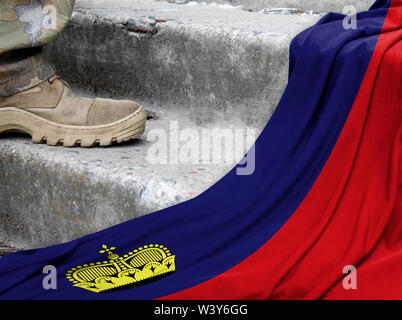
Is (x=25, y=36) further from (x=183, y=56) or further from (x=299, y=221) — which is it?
(x=299, y=221)

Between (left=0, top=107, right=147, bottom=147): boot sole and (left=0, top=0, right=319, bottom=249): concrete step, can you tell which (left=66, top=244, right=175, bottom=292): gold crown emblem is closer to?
(left=0, top=0, right=319, bottom=249): concrete step

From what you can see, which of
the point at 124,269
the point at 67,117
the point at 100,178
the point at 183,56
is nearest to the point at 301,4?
the point at 183,56

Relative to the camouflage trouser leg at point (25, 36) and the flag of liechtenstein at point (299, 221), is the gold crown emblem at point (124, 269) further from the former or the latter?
the camouflage trouser leg at point (25, 36)

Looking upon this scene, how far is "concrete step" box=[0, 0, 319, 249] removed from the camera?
4.14 feet

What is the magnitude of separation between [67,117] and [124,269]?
489mm

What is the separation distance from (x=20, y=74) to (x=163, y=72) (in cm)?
42

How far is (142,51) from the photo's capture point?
1.67 m

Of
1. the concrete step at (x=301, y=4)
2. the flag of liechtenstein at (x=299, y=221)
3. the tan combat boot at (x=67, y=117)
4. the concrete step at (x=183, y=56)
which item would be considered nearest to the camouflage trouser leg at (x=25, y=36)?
the tan combat boot at (x=67, y=117)

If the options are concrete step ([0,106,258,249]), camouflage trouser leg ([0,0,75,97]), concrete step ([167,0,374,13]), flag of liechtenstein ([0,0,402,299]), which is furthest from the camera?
concrete step ([167,0,374,13])

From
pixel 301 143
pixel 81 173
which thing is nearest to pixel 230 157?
pixel 301 143

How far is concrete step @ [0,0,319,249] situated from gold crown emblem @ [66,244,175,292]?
A: 0.12 meters

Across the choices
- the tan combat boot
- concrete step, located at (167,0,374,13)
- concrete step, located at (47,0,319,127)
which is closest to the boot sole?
the tan combat boot

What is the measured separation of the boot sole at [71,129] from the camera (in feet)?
4.51

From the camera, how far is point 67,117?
140 cm
